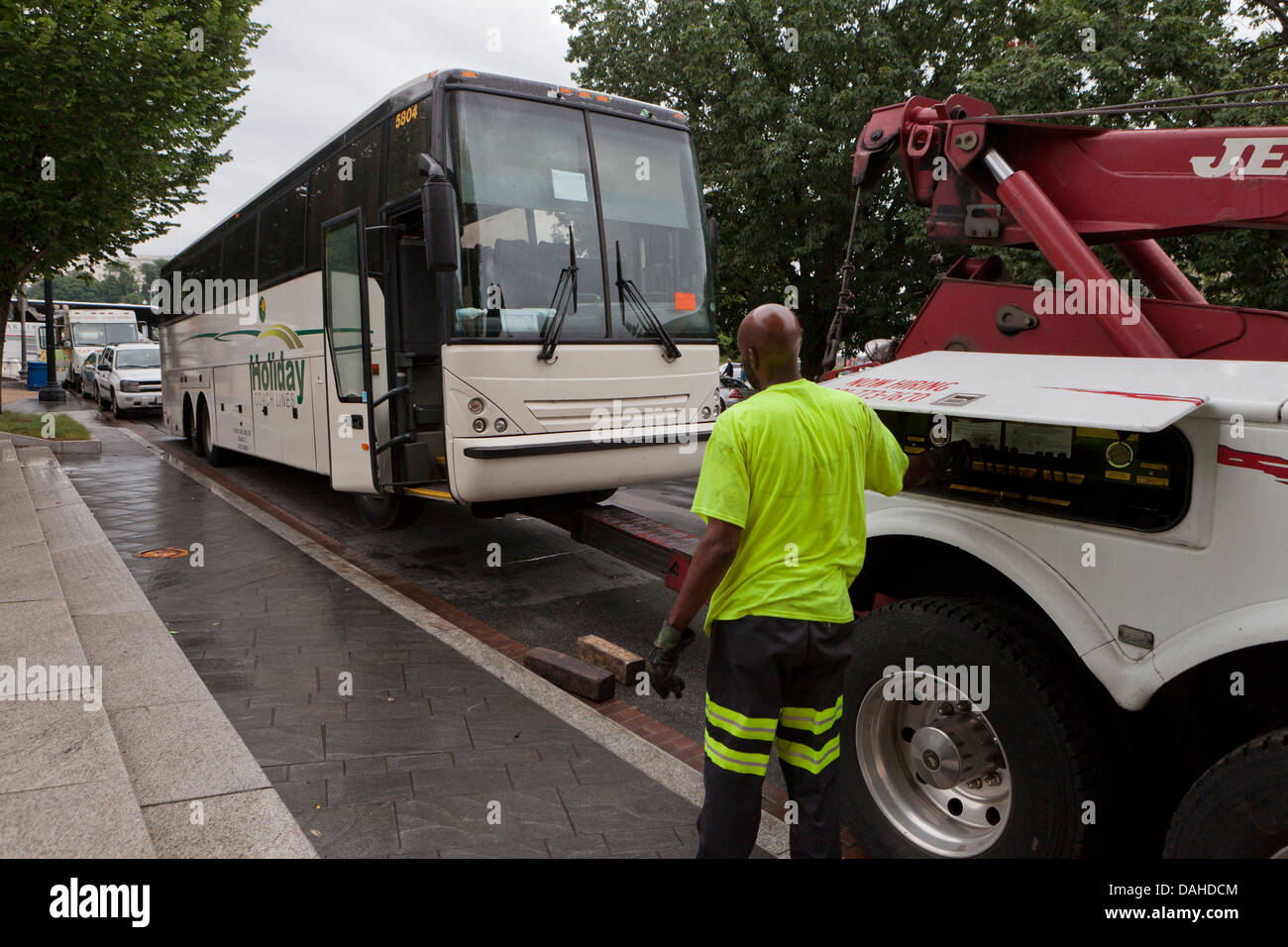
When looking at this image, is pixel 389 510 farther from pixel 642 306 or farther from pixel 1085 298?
pixel 1085 298

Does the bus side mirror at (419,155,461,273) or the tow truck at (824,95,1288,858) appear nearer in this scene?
the tow truck at (824,95,1288,858)

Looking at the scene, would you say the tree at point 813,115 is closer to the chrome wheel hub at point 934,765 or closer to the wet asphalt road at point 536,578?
the wet asphalt road at point 536,578

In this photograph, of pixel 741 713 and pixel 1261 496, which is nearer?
pixel 1261 496

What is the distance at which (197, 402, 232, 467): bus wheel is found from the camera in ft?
43.8

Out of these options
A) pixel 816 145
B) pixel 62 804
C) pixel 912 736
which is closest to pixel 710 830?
pixel 912 736

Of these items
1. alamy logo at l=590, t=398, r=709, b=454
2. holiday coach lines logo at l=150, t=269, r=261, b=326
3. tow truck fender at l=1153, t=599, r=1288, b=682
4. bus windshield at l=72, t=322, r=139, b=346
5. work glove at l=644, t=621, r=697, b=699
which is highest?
bus windshield at l=72, t=322, r=139, b=346

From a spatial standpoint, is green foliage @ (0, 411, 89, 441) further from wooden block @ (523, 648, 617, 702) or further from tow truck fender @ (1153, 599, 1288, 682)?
tow truck fender @ (1153, 599, 1288, 682)

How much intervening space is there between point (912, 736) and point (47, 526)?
828cm

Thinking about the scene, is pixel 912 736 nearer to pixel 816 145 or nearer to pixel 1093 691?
pixel 1093 691

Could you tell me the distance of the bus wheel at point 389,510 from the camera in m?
8.17

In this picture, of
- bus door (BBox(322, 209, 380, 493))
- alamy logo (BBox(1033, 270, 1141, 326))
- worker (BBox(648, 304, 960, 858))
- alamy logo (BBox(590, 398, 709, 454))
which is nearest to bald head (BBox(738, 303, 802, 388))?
worker (BBox(648, 304, 960, 858))

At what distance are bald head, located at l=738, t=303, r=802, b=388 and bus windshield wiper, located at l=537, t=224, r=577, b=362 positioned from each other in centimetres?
354

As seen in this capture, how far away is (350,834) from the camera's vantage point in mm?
3398
